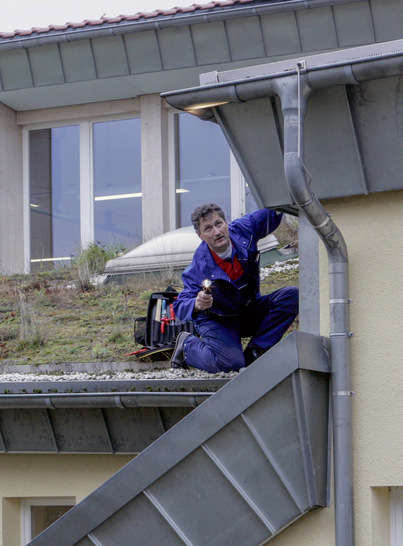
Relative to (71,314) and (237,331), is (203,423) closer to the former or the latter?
(237,331)

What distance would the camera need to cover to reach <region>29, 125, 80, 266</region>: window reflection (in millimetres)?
15578

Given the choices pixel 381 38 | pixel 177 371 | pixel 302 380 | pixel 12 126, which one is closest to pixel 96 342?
pixel 177 371

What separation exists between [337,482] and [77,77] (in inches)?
402

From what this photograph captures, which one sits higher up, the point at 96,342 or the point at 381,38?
the point at 381,38

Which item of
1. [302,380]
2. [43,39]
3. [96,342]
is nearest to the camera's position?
[302,380]

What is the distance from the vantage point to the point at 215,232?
22.8 feet

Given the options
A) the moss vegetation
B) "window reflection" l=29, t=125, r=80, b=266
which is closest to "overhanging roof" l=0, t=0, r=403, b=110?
"window reflection" l=29, t=125, r=80, b=266

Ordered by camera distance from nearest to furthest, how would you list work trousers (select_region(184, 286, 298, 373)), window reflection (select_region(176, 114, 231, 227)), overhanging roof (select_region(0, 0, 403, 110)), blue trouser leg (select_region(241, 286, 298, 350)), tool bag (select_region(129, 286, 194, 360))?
work trousers (select_region(184, 286, 298, 373)) → blue trouser leg (select_region(241, 286, 298, 350)) → tool bag (select_region(129, 286, 194, 360)) → overhanging roof (select_region(0, 0, 403, 110)) → window reflection (select_region(176, 114, 231, 227))

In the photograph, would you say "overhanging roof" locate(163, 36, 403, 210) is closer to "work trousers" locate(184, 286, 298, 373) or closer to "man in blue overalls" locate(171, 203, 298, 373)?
"man in blue overalls" locate(171, 203, 298, 373)

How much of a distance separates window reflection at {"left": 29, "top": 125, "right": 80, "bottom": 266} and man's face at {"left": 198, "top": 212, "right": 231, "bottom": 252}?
8.72 meters

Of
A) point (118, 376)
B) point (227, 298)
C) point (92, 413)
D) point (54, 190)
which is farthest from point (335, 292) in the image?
point (54, 190)

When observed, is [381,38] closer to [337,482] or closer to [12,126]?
[12,126]

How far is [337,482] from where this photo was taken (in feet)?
16.1

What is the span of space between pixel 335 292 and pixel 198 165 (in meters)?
10.1
